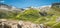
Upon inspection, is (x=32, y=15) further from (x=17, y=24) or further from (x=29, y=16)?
(x=17, y=24)

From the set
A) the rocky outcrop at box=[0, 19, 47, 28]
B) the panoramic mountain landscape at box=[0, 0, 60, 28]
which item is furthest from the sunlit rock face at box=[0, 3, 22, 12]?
the rocky outcrop at box=[0, 19, 47, 28]

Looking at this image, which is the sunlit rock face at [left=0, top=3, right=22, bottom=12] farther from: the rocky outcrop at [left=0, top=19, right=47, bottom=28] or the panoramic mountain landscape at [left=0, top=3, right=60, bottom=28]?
the rocky outcrop at [left=0, top=19, right=47, bottom=28]

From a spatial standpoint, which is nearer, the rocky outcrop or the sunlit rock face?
the rocky outcrop

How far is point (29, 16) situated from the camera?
333 cm

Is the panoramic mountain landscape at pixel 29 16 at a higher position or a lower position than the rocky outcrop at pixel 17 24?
higher

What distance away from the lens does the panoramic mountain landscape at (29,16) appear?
10.6 feet

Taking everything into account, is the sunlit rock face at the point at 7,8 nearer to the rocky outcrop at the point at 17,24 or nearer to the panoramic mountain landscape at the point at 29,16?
the panoramic mountain landscape at the point at 29,16

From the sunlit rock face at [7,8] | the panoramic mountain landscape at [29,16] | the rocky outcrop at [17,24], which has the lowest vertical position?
the rocky outcrop at [17,24]

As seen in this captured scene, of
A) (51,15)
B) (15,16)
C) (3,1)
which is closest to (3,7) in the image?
(3,1)

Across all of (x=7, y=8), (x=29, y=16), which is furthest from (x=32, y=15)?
(x=7, y=8)

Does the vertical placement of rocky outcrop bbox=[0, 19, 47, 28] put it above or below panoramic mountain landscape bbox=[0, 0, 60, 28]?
below

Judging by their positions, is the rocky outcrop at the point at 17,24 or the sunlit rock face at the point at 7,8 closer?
the rocky outcrop at the point at 17,24

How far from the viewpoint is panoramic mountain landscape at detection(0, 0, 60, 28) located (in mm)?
3238

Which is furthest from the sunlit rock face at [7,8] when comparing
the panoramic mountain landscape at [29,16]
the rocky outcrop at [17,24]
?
the rocky outcrop at [17,24]
